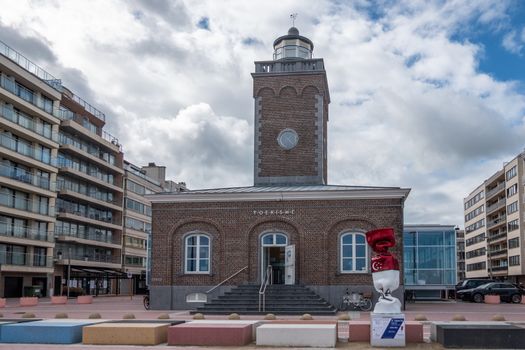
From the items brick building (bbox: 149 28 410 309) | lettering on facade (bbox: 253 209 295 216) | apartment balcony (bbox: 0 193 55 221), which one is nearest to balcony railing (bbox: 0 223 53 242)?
apartment balcony (bbox: 0 193 55 221)

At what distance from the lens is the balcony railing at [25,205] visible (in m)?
54.8

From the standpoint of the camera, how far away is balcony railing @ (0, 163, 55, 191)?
2160 inches

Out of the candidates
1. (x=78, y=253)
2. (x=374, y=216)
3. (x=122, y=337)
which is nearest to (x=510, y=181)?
(x=78, y=253)

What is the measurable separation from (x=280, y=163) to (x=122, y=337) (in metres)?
21.7

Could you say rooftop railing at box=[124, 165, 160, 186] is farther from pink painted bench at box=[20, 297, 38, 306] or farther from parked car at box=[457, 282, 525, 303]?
parked car at box=[457, 282, 525, 303]

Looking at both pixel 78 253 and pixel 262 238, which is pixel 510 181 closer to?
pixel 78 253

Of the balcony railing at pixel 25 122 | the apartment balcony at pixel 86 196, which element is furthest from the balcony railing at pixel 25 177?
the balcony railing at pixel 25 122

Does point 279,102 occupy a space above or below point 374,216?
above

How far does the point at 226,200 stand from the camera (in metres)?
33.8

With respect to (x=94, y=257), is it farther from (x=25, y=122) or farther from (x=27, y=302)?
(x=27, y=302)

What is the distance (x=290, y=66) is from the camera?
3988cm

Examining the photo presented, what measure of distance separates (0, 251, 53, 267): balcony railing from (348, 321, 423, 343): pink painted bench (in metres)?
42.0

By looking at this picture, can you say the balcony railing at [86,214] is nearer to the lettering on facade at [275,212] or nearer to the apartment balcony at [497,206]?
the lettering on facade at [275,212]

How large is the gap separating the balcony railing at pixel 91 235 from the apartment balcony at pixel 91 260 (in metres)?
1.73
